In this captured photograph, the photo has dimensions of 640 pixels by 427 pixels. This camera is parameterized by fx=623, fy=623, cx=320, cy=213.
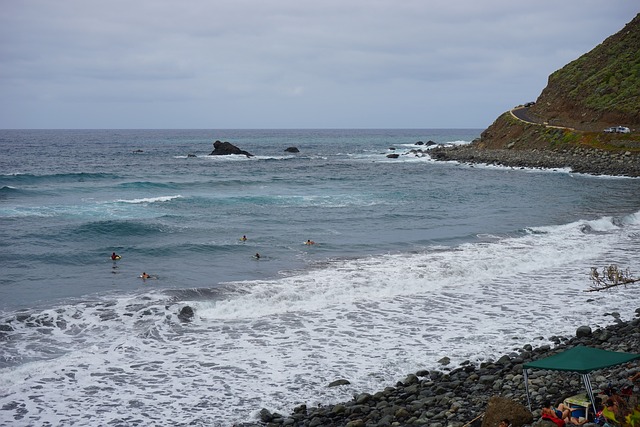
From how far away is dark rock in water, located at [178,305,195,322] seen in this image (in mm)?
19497

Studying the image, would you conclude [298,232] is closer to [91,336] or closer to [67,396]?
[91,336]

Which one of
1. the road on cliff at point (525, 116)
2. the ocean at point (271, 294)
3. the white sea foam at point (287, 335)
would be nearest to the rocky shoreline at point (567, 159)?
the road on cliff at point (525, 116)

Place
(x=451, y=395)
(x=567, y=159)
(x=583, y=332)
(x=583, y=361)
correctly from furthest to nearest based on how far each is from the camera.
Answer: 1. (x=567, y=159)
2. (x=583, y=332)
3. (x=451, y=395)
4. (x=583, y=361)

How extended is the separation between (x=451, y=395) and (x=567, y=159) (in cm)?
6198

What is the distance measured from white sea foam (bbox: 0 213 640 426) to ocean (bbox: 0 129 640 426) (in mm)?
65

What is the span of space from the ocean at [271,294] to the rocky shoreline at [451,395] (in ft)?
2.09

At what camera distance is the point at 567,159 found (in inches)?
2729

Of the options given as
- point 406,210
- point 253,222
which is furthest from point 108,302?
point 406,210

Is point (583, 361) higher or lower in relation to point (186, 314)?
higher

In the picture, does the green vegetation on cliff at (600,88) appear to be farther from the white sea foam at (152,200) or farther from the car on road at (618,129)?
the white sea foam at (152,200)

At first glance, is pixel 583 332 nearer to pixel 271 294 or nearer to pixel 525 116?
pixel 271 294

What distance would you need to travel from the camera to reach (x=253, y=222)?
37.8 meters

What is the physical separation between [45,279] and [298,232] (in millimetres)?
13785

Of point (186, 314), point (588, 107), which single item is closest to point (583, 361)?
point (186, 314)
